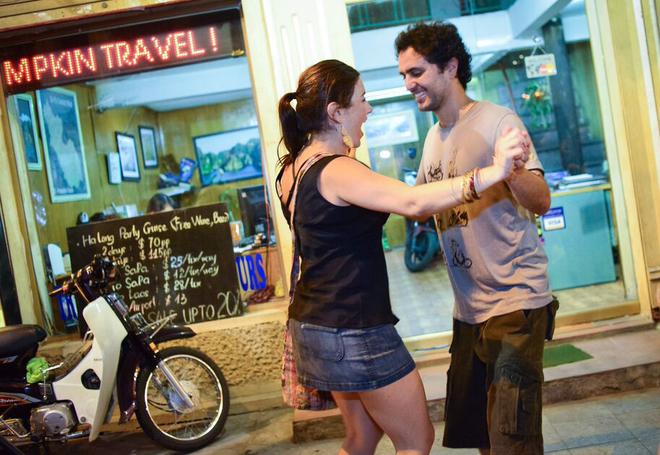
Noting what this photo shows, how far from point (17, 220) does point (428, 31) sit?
395cm

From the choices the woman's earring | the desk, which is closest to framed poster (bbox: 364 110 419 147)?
the desk

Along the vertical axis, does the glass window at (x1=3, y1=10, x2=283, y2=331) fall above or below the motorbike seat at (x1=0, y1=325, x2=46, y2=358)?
above

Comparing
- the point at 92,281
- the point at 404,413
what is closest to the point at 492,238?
the point at 404,413

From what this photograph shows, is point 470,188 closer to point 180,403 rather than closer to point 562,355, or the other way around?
point 180,403

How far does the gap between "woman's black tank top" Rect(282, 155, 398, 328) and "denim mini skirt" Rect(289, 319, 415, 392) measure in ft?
0.11

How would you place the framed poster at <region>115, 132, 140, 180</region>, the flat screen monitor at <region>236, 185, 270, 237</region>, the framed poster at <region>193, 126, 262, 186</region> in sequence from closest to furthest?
the flat screen monitor at <region>236, 185, 270, 237</region>, the framed poster at <region>115, 132, 140, 180</region>, the framed poster at <region>193, 126, 262, 186</region>

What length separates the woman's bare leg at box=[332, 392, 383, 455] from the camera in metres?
2.63

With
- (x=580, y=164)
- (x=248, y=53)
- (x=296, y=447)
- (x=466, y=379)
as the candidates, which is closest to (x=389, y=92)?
(x=248, y=53)

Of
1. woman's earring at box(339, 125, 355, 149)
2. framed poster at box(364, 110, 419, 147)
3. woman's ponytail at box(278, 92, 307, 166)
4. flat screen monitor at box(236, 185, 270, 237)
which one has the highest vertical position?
framed poster at box(364, 110, 419, 147)

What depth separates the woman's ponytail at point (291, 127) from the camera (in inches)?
100

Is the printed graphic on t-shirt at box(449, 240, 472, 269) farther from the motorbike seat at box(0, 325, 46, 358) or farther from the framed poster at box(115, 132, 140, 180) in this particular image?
the framed poster at box(115, 132, 140, 180)

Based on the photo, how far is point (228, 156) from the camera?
8.34 m

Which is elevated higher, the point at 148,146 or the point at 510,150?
the point at 148,146

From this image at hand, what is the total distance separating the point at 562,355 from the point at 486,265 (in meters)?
2.61
